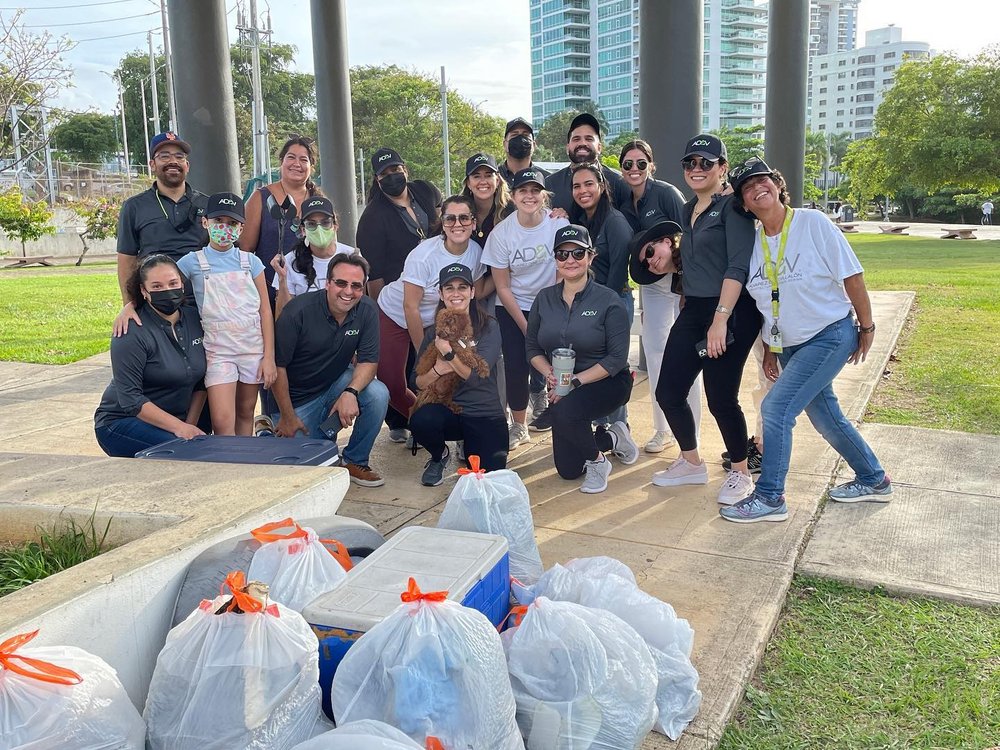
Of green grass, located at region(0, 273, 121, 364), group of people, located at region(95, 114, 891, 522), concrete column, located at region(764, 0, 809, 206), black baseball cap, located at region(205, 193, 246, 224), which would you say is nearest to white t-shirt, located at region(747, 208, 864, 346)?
group of people, located at region(95, 114, 891, 522)

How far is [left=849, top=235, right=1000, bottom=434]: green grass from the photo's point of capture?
6.65 m

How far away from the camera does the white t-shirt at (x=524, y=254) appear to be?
217 inches

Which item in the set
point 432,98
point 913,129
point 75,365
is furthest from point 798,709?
point 432,98

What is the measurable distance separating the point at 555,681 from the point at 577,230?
3075 millimetres

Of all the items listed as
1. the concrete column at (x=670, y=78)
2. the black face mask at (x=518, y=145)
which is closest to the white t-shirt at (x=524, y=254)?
the black face mask at (x=518, y=145)

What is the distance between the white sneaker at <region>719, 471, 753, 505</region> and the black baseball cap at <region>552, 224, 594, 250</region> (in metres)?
1.58

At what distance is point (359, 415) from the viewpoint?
5301 mm

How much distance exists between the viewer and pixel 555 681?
99.6 inches

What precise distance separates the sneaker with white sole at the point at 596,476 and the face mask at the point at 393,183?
2390 millimetres

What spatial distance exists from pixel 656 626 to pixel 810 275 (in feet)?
7.20

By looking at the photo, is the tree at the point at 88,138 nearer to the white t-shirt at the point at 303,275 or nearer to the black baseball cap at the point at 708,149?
the white t-shirt at the point at 303,275

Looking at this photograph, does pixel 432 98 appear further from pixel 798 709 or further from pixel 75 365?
pixel 798 709

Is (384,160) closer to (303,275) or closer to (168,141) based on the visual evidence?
(303,275)

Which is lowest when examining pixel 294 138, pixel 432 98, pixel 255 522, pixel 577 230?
pixel 255 522
